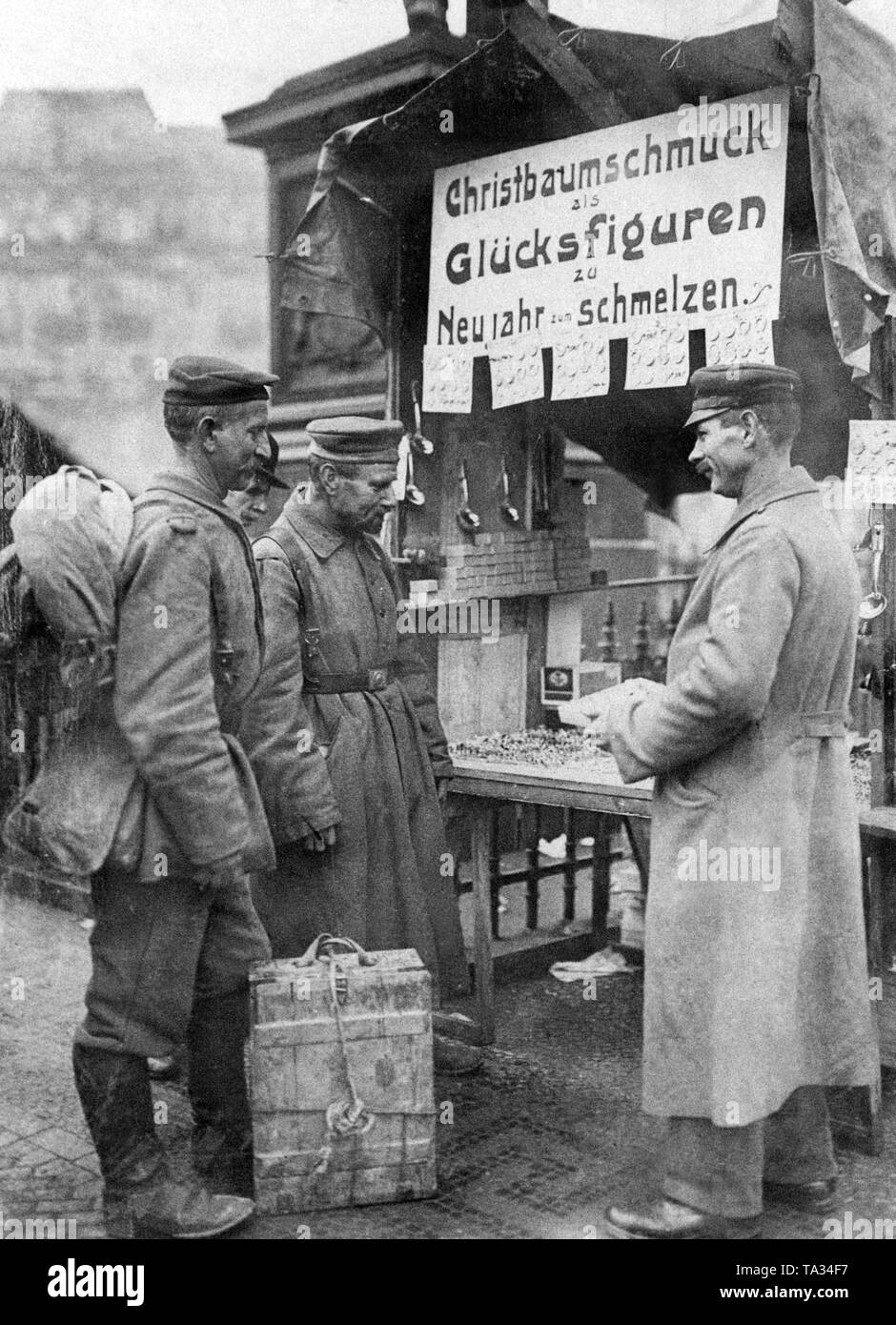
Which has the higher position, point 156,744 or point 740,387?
point 740,387

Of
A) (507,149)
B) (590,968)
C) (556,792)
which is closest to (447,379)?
(507,149)

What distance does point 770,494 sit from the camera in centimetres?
327

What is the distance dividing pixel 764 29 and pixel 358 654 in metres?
2.47

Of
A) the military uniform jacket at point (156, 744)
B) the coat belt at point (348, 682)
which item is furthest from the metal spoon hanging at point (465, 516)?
the military uniform jacket at point (156, 744)

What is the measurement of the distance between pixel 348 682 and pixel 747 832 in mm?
1692

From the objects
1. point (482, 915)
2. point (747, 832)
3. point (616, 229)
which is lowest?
point (482, 915)

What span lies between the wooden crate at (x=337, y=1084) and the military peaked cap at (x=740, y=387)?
5.96ft

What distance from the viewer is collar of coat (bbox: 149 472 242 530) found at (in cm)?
339

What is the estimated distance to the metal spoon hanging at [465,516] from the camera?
18.1ft

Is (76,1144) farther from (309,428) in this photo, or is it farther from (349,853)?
(309,428)

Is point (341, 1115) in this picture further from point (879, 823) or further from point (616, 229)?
point (616, 229)

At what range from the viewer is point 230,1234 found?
3.36 metres

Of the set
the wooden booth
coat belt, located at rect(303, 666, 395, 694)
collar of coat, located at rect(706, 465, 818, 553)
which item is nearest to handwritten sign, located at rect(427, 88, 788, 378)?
the wooden booth

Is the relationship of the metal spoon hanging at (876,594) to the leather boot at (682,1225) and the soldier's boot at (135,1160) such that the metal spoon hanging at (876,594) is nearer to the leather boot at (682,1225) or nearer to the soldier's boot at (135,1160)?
the leather boot at (682,1225)
